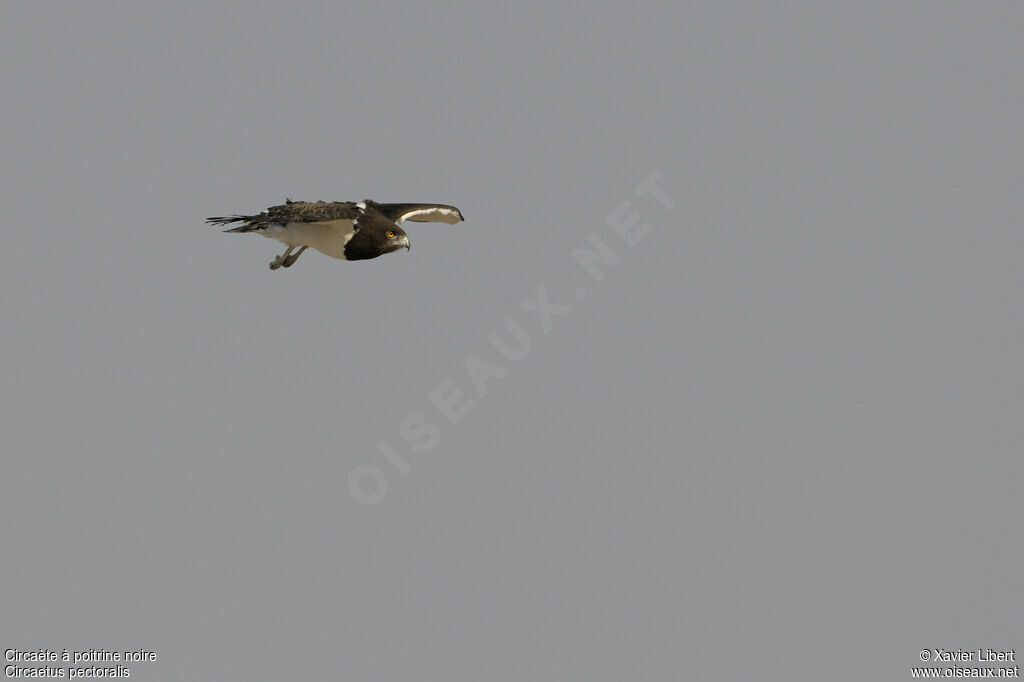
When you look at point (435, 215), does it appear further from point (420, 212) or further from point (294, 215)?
point (294, 215)

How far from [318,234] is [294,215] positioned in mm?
1092

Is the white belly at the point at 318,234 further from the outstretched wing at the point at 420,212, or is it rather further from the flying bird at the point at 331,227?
the outstretched wing at the point at 420,212

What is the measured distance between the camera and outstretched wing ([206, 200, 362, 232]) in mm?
41531

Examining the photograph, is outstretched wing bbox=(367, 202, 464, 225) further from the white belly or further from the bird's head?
the bird's head

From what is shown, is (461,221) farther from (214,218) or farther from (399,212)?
(214,218)

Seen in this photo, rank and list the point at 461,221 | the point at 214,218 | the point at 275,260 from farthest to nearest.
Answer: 1. the point at 461,221
2. the point at 275,260
3. the point at 214,218

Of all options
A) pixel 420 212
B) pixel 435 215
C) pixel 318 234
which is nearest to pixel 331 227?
pixel 318 234

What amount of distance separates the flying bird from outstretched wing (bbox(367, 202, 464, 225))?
1.15 metres

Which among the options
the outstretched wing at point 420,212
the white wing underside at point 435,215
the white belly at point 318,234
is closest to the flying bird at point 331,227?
the white belly at point 318,234

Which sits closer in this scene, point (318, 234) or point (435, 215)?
point (318, 234)

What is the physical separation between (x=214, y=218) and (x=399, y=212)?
19.8 feet

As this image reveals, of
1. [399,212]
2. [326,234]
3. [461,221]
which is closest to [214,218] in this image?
[326,234]

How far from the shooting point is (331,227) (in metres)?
42.4

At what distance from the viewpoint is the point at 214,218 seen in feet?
137
